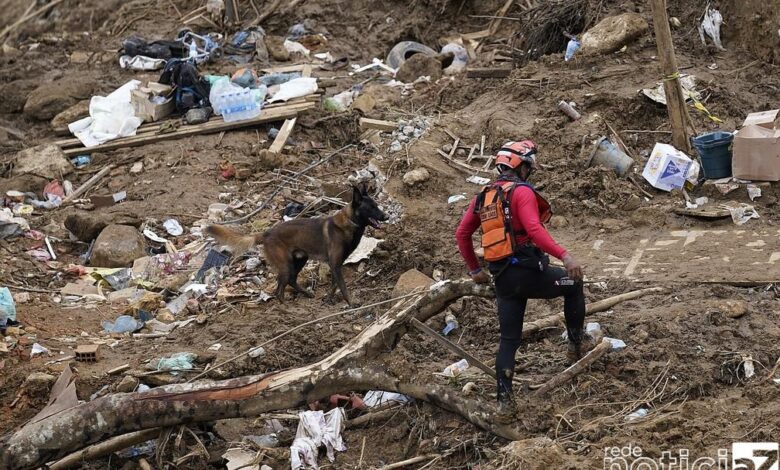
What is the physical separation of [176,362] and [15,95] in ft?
32.8

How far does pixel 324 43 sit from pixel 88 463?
1114 centimetres

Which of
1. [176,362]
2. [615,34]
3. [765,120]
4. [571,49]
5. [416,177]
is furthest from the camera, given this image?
[571,49]

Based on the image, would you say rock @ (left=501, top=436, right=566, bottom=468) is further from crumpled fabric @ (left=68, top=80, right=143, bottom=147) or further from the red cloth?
crumpled fabric @ (left=68, top=80, right=143, bottom=147)

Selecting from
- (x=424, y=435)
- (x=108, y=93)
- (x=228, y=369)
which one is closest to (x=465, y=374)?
(x=424, y=435)

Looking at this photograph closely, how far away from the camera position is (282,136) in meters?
13.8

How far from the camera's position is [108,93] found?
15789 mm

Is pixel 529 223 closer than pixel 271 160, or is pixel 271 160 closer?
pixel 529 223

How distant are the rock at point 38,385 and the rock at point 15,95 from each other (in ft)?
30.9

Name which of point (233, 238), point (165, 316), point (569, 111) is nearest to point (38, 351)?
point (165, 316)

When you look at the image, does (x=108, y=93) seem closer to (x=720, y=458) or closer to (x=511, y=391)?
(x=511, y=391)

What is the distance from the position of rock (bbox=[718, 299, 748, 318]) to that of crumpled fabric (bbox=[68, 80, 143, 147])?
9.63 m

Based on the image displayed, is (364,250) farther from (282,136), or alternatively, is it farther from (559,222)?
(282,136)

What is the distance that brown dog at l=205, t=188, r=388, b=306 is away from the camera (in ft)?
30.6

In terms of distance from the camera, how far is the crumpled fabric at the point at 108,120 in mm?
14516
